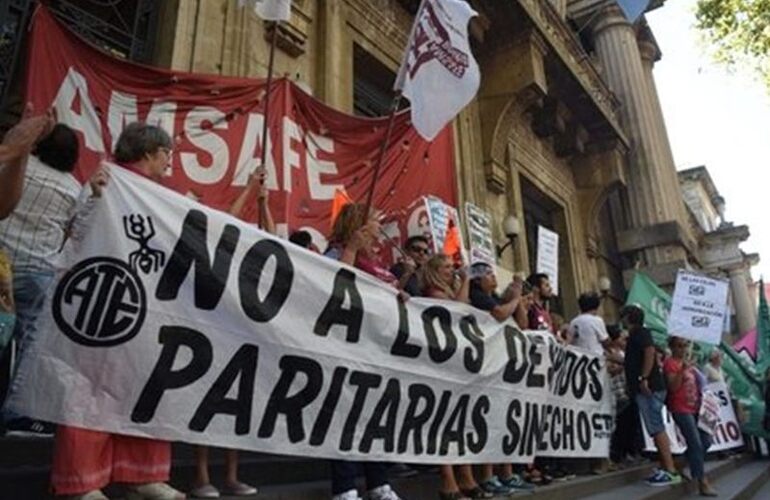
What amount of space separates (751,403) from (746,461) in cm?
109

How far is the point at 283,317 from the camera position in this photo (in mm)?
2932

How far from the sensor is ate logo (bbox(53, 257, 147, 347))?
7.51 ft

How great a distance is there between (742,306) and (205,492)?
23.8 m

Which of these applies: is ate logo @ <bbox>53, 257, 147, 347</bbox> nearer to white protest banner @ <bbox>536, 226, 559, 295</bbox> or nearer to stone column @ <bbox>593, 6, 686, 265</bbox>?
white protest banner @ <bbox>536, 226, 559, 295</bbox>

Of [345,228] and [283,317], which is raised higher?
[345,228]

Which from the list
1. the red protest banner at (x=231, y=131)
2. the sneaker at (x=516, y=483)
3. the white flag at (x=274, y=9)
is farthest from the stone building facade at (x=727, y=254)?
the white flag at (x=274, y=9)

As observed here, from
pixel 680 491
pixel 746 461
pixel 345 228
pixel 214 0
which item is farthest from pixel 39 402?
pixel 746 461

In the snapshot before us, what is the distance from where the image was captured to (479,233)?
904 cm

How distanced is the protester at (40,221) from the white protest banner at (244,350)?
1.47 ft

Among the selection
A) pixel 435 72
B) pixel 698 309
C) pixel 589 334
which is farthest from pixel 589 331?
pixel 435 72

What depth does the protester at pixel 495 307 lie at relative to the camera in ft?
12.8

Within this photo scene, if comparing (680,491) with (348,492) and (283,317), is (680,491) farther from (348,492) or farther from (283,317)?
(283,317)

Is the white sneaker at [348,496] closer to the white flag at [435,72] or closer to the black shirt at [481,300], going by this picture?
the black shirt at [481,300]

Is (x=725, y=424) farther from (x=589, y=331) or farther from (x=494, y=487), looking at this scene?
(x=494, y=487)
